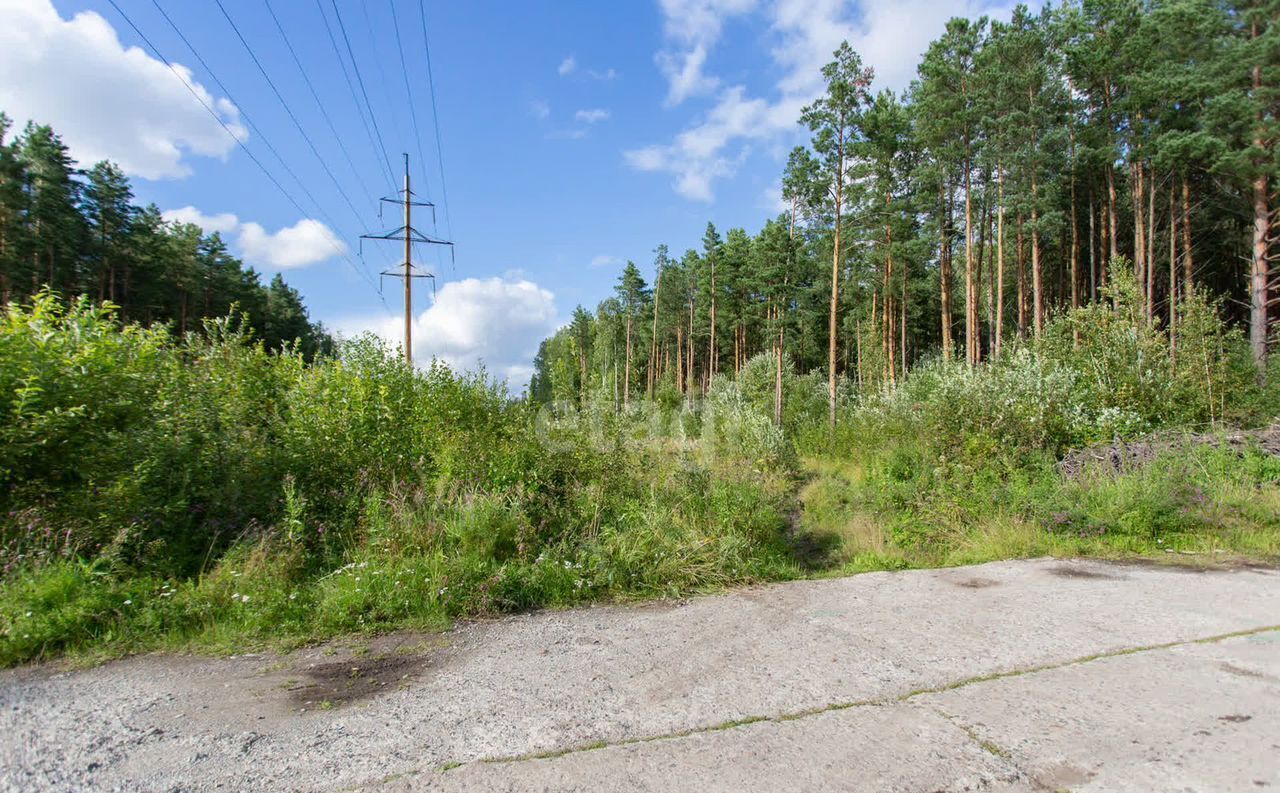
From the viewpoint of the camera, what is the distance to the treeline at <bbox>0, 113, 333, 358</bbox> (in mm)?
27344

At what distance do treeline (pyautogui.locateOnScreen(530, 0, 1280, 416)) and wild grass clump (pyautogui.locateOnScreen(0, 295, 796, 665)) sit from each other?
22.5ft

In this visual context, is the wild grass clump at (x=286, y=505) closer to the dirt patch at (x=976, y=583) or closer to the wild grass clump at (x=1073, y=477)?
the dirt patch at (x=976, y=583)

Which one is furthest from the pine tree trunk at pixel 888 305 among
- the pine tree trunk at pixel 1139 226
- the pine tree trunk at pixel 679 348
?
the pine tree trunk at pixel 679 348

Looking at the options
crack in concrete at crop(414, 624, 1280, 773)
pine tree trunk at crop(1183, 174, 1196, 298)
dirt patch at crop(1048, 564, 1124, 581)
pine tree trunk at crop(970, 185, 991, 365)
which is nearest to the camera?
crack in concrete at crop(414, 624, 1280, 773)

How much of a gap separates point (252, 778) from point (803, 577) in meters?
5.18

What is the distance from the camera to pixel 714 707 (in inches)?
120

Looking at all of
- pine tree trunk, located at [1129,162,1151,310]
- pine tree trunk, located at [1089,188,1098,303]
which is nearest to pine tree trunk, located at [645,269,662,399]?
pine tree trunk, located at [1089,188,1098,303]

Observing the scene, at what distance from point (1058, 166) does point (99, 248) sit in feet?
173

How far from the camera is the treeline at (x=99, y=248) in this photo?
27.3 meters

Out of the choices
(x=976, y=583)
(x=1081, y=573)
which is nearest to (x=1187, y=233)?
(x=1081, y=573)

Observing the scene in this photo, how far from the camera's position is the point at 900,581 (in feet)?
18.2

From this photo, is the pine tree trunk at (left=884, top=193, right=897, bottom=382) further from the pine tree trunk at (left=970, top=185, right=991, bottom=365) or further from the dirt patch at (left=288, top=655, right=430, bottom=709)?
the dirt patch at (left=288, top=655, right=430, bottom=709)

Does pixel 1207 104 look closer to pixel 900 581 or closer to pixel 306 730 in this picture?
pixel 900 581

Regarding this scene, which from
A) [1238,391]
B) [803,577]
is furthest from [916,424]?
[803,577]
